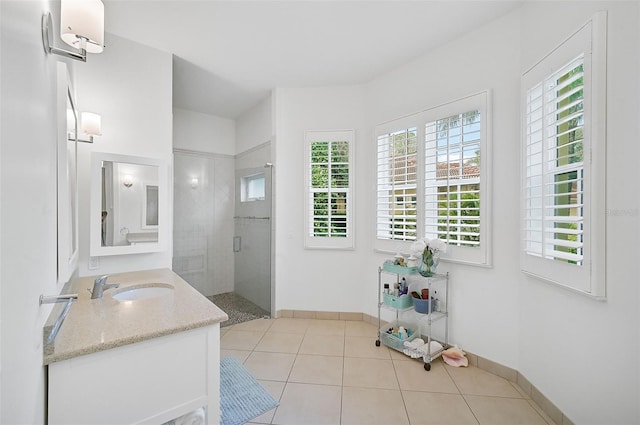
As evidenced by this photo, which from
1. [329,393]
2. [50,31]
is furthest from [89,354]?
[329,393]

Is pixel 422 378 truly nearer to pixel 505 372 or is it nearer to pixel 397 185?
pixel 505 372

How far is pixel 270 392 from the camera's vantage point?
1934mm

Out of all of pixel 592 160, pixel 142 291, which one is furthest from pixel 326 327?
pixel 592 160

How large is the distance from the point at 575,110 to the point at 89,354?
250 centimetres

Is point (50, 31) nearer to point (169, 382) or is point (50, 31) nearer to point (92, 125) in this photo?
point (92, 125)

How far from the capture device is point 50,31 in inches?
43.8

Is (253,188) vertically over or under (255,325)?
over

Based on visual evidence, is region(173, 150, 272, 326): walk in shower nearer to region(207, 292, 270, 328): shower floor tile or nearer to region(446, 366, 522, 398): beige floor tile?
region(207, 292, 270, 328): shower floor tile

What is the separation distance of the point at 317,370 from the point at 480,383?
118 cm

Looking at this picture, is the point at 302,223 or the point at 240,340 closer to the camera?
the point at 240,340

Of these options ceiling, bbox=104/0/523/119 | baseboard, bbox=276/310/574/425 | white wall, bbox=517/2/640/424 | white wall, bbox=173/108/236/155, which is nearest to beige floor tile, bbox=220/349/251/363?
baseboard, bbox=276/310/574/425

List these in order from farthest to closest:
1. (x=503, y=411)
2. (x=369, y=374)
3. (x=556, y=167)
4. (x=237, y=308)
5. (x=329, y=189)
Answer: (x=237, y=308)
(x=329, y=189)
(x=369, y=374)
(x=503, y=411)
(x=556, y=167)

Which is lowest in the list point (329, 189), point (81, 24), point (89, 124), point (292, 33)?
point (329, 189)

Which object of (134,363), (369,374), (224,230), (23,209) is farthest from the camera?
(224,230)
